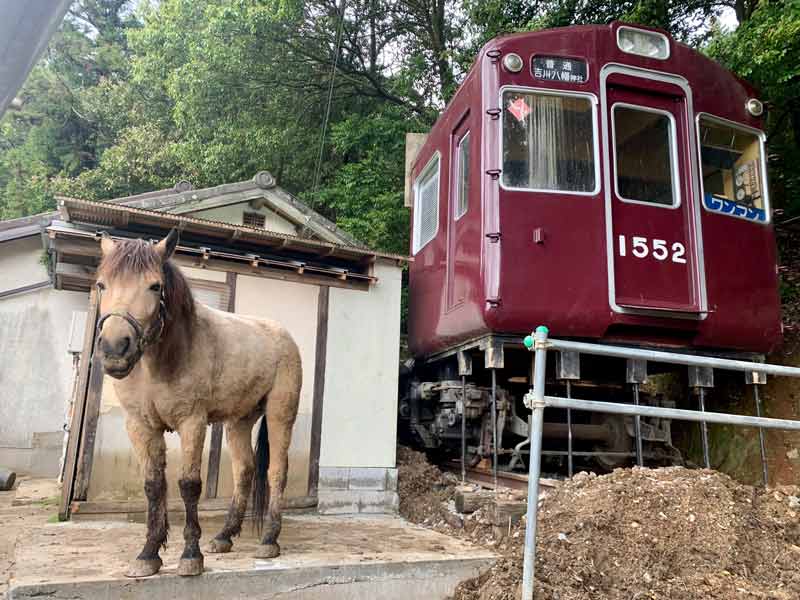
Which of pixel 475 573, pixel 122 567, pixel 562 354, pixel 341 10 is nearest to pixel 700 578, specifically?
pixel 475 573

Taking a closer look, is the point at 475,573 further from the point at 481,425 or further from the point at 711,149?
the point at 711,149

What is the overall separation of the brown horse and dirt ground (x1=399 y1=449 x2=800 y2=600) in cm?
157

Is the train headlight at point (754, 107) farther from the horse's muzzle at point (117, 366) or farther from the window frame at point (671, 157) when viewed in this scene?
the horse's muzzle at point (117, 366)

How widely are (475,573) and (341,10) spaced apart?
11296 millimetres

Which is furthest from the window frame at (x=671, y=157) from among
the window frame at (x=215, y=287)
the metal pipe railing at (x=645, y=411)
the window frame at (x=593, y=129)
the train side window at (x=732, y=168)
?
the window frame at (x=215, y=287)

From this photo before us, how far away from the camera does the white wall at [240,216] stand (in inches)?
330

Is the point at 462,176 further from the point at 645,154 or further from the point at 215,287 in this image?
the point at 215,287

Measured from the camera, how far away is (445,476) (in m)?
6.53

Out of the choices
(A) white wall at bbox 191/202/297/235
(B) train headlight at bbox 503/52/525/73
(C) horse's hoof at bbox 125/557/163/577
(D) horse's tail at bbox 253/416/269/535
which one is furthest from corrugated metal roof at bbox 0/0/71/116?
(A) white wall at bbox 191/202/297/235

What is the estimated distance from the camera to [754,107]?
5.82 meters

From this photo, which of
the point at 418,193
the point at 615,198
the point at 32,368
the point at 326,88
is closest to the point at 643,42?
the point at 615,198

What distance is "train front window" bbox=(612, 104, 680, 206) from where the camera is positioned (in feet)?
17.5

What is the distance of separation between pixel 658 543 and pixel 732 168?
3949 mm

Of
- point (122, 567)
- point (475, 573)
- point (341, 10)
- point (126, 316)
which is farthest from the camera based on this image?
point (341, 10)
